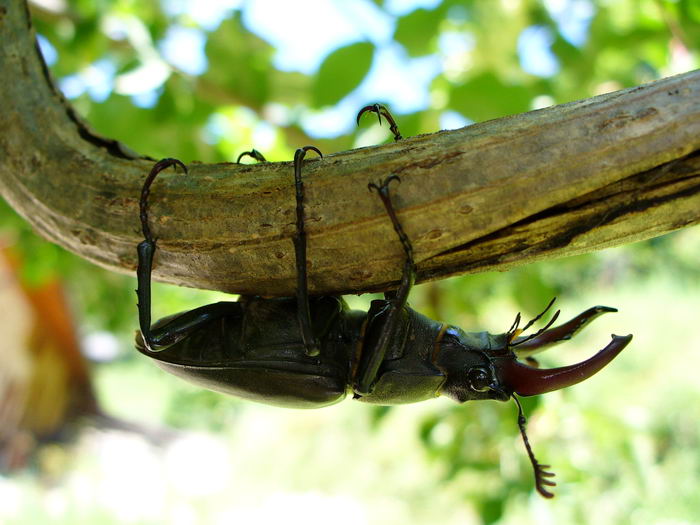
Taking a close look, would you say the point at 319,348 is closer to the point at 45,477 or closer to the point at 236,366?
the point at 236,366

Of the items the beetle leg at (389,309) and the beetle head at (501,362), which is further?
the beetle head at (501,362)

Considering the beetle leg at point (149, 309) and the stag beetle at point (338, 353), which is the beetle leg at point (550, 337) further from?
the beetle leg at point (149, 309)

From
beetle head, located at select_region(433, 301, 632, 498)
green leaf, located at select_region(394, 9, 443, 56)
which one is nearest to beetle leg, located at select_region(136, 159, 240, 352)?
beetle head, located at select_region(433, 301, 632, 498)

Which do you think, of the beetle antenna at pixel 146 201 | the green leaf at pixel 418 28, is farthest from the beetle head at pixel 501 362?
the green leaf at pixel 418 28

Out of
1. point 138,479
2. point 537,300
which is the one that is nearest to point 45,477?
point 138,479

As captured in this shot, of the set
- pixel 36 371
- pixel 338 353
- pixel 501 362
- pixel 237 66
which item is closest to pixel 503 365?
pixel 501 362

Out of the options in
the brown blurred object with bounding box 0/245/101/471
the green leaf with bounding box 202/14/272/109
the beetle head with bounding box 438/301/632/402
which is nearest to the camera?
the beetle head with bounding box 438/301/632/402

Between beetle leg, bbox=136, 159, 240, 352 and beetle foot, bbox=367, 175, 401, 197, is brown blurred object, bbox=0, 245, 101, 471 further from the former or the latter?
beetle foot, bbox=367, 175, 401, 197
